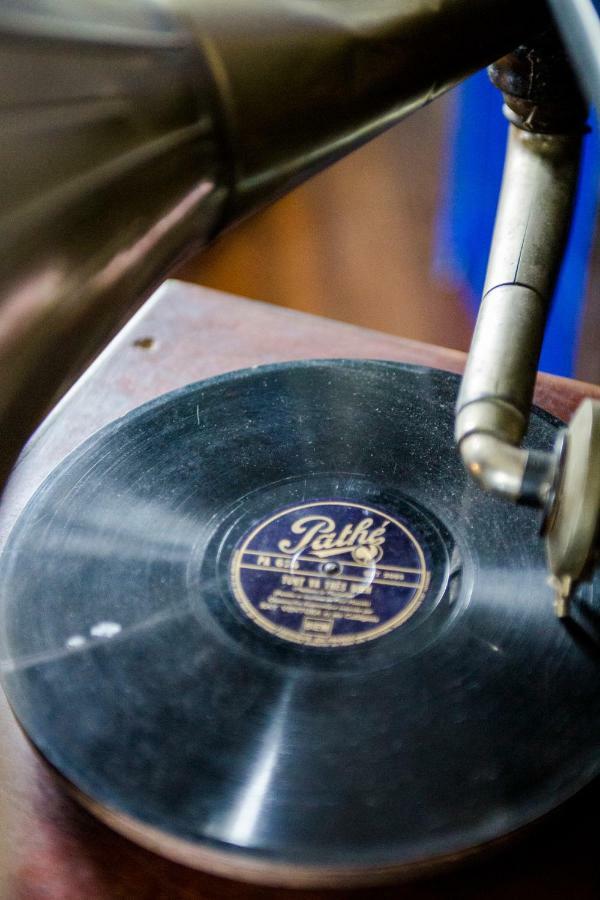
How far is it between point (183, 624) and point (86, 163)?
0.44 meters

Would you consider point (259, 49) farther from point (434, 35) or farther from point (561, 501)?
point (561, 501)

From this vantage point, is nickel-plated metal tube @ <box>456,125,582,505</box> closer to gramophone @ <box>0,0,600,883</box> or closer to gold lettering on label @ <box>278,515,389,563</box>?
gramophone @ <box>0,0,600,883</box>

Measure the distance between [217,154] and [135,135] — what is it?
54 millimetres

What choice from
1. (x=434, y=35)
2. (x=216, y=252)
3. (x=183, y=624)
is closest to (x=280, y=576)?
(x=183, y=624)

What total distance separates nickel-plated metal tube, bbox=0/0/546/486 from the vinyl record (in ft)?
1.08

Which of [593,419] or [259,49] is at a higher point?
[259,49]

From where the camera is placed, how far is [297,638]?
0.80 m

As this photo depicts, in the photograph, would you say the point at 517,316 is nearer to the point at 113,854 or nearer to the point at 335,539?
the point at 335,539

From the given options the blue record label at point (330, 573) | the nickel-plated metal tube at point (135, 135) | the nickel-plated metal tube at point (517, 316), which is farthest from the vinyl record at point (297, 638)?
the nickel-plated metal tube at point (135, 135)

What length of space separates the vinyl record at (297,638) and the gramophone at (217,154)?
0.5 inches

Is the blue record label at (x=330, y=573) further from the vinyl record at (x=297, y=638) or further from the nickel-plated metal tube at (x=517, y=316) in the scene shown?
the nickel-plated metal tube at (x=517, y=316)

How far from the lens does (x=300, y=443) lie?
977 millimetres

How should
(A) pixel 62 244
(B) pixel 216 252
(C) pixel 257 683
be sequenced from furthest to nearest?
(B) pixel 216 252, (C) pixel 257 683, (A) pixel 62 244

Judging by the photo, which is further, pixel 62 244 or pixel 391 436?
pixel 391 436
